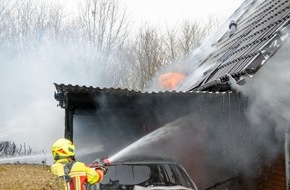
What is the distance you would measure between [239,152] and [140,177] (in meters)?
2.95

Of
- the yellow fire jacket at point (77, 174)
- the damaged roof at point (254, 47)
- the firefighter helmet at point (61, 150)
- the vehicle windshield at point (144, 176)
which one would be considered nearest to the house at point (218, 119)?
the damaged roof at point (254, 47)

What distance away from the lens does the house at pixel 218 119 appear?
6.09 m

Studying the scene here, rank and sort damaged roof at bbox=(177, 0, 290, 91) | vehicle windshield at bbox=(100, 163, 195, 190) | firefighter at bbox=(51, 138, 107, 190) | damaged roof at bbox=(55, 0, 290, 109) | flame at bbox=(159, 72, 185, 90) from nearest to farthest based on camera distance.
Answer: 1. firefighter at bbox=(51, 138, 107, 190)
2. vehicle windshield at bbox=(100, 163, 195, 190)
3. damaged roof at bbox=(55, 0, 290, 109)
4. damaged roof at bbox=(177, 0, 290, 91)
5. flame at bbox=(159, 72, 185, 90)

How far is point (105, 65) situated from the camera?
31422 mm

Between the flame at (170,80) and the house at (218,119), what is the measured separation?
3143 millimetres

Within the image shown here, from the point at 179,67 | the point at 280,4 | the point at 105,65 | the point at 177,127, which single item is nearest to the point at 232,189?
A: the point at 177,127

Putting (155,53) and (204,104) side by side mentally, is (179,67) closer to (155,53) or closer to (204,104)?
(204,104)

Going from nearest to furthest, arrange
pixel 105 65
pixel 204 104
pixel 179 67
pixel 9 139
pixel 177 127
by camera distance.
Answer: pixel 204 104, pixel 177 127, pixel 179 67, pixel 9 139, pixel 105 65

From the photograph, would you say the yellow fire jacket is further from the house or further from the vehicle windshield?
the house

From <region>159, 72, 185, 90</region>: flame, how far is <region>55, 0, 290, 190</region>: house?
3143mm

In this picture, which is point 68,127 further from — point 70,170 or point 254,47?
point 254,47

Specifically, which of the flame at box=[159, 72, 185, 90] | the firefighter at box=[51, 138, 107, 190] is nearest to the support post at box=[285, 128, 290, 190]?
the firefighter at box=[51, 138, 107, 190]

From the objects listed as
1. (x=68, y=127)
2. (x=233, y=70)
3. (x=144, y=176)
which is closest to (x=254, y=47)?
(x=233, y=70)

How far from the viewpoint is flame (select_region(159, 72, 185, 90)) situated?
42.1 feet
